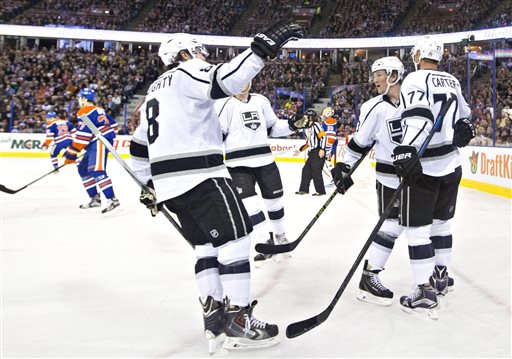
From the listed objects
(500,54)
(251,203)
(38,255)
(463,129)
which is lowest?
(38,255)

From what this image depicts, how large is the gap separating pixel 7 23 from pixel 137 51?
6672mm

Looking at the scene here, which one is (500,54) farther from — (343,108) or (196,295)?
(196,295)

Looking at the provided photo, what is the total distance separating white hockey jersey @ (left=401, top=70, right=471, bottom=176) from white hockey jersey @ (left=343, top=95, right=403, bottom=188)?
0.28 meters

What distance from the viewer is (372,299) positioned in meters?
2.82

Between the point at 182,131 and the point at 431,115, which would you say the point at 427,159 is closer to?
the point at 431,115

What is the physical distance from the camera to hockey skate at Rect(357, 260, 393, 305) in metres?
2.80

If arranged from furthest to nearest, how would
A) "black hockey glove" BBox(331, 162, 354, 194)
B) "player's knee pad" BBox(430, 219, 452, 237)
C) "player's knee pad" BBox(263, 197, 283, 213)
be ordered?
"player's knee pad" BBox(263, 197, 283, 213) < "black hockey glove" BBox(331, 162, 354, 194) < "player's knee pad" BBox(430, 219, 452, 237)

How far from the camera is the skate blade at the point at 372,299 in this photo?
9.11ft

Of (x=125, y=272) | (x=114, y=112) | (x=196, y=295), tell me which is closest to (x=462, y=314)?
(x=196, y=295)

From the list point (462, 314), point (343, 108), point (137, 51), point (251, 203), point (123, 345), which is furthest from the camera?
point (137, 51)

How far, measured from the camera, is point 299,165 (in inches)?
534

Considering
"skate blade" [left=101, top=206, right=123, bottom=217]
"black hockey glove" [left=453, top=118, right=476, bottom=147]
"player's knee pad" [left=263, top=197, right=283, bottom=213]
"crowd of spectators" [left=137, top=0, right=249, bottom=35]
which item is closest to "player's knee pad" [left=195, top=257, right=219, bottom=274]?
"black hockey glove" [left=453, top=118, right=476, bottom=147]

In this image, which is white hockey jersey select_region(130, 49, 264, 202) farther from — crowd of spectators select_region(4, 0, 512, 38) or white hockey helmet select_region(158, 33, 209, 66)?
crowd of spectators select_region(4, 0, 512, 38)

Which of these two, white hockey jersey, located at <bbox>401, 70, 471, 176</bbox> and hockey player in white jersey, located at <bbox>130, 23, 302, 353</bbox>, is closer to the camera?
hockey player in white jersey, located at <bbox>130, 23, 302, 353</bbox>
